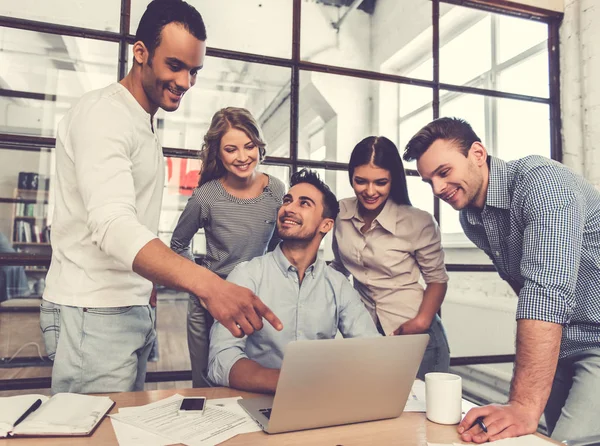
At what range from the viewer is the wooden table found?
836 millimetres

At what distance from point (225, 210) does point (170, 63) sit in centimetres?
67

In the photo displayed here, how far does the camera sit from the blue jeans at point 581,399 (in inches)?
48.6

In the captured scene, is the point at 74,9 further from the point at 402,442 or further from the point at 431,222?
the point at 402,442

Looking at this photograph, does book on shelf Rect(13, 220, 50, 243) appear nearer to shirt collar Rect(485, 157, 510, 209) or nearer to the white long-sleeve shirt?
the white long-sleeve shirt

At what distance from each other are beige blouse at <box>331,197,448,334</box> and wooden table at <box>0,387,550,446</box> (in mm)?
756

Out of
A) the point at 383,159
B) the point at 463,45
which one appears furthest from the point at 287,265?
the point at 463,45

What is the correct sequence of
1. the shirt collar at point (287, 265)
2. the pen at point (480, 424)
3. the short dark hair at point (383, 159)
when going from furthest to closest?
the short dark hair at point (383, 159), the shirt collar at point (287, 265), the pen at point (480, 424)

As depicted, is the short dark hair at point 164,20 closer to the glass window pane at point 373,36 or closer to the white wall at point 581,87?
the glass window pane at point 373,36

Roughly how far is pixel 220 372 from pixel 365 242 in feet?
2.64

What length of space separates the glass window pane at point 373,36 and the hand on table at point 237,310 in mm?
1641

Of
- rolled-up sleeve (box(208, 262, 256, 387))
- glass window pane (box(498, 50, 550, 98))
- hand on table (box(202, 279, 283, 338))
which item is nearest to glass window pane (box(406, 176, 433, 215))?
glass window pane (box(498, 50, 550, 98))

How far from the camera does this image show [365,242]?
5.96ft

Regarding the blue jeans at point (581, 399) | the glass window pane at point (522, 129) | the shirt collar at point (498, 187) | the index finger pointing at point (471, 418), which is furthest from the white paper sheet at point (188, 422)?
the glass window pane at point (522, 129)

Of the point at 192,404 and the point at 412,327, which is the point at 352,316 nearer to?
the point at 412,327
